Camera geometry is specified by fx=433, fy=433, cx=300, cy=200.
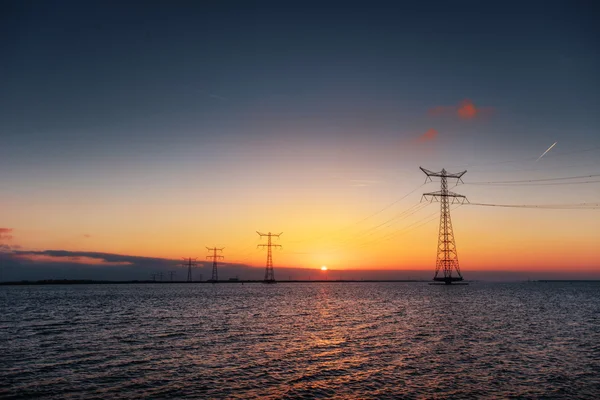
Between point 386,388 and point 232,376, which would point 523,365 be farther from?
point 232,376

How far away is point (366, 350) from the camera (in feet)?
144

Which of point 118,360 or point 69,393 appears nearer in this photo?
point 69,393

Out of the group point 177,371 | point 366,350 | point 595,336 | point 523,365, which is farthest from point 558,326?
point 177,371

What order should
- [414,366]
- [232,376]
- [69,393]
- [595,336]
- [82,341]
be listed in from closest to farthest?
[69,393] < [232,376] < [414,366] < [82,341] < [595,336]

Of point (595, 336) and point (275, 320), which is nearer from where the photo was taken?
point (595, 336)

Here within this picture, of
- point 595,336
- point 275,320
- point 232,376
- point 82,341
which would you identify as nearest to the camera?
point 232,376

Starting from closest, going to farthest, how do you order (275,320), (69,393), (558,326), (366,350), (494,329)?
(69,393) < (366,350) < (494,329) < (558,326) < (275,320)

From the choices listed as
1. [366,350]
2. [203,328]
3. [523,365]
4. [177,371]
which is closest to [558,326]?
[523,365]

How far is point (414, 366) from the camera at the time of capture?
36875mm

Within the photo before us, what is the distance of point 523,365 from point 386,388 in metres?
14.8

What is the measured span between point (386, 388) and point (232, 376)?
38.3ft

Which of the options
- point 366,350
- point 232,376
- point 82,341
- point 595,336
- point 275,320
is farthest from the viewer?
point 275,320

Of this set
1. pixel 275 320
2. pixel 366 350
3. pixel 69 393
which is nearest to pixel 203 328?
pixel 275 320

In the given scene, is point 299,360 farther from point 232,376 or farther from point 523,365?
point 523,365
